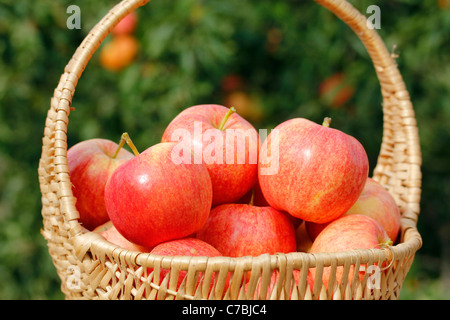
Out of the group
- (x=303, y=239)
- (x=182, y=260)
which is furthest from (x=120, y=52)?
(x=182, y=260)

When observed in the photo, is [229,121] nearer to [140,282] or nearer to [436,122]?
[140,282]

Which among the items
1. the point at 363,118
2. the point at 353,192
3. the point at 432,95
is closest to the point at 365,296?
the point at 353,192

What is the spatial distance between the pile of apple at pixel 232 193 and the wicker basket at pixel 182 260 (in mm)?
63

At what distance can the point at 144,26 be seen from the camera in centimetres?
163

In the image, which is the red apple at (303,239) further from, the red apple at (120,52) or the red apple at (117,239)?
the red apple at (120,52)

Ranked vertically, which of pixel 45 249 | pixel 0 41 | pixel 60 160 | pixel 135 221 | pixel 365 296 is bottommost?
pixel 45 249

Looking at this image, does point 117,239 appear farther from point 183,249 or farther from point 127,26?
point 127,26

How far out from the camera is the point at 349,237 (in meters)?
0.89

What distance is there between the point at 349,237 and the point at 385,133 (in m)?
0.45

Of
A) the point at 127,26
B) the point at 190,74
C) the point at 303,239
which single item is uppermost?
the point at 127,26

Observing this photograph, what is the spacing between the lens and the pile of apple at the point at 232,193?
2.84 feet

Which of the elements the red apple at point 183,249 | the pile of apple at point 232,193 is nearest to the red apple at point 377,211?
the pile of apple at point 232,193
